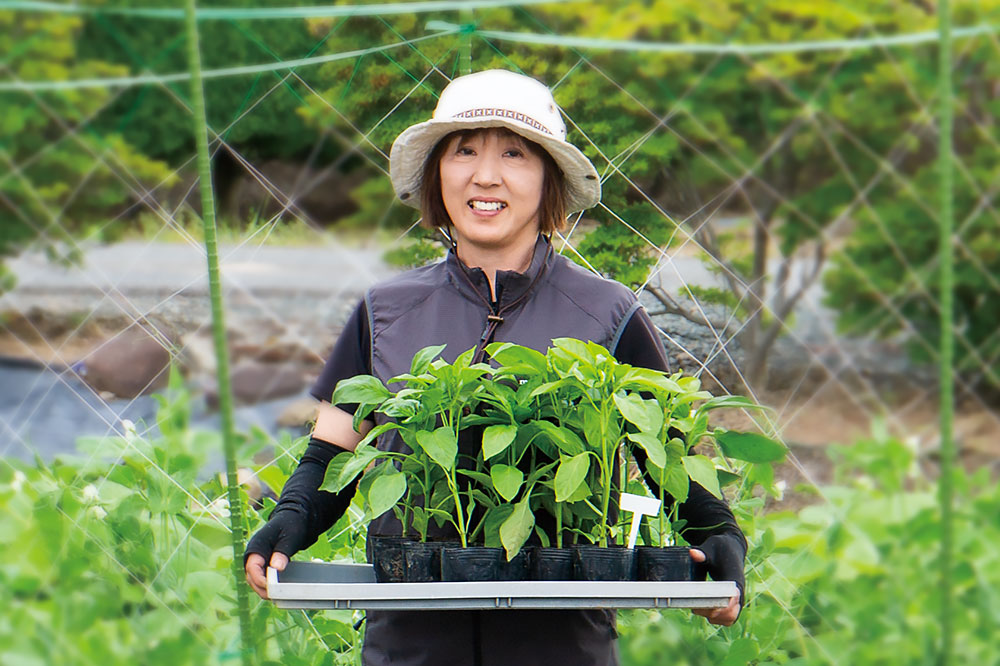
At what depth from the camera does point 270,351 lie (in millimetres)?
4324

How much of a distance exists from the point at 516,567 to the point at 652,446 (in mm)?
207

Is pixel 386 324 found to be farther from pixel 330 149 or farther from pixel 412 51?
pixel 330 149

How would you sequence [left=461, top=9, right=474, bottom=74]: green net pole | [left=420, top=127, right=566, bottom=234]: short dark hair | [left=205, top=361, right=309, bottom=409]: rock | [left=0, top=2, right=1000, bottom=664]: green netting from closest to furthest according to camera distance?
[left=420, top=127, right=566, bottom=234]: short dark hair → [left=0, top=2, right=1000, bottom=664]: green netting → [left=461, top=9, right=474, bottom=74]: green net pole → [left=205, top=361, right=309, bottom=409]: rock

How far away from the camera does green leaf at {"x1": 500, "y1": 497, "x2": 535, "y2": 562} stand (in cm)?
109

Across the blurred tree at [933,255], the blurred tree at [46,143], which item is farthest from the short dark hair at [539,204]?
the blurred tree at [933,255]

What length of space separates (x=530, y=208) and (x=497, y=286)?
108 mm

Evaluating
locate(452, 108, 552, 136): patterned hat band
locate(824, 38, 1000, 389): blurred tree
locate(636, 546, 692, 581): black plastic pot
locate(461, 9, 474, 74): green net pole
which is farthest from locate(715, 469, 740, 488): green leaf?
locate(824, 38, 1000, 389): blurred tree

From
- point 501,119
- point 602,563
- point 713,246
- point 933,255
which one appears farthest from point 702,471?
point 933,255

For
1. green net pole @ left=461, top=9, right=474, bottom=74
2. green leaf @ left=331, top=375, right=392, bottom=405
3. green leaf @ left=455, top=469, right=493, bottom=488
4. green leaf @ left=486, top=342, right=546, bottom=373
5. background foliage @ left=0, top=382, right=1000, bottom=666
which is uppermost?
green net pole @ left=461, top=9, right=474, bottom=74

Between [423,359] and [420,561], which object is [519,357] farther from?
[420,561]

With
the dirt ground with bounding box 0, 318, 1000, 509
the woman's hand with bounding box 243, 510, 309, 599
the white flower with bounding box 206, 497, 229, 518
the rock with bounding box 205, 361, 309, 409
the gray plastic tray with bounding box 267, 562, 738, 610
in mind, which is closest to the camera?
the gray plastic tray with bounding box 267, 562, 738, 610

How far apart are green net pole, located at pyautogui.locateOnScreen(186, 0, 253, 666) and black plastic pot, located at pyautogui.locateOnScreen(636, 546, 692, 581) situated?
0.50 m

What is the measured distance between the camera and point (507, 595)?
1.04m

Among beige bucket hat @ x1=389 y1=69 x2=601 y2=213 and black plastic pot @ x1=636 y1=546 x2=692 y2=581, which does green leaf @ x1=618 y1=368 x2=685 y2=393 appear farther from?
beige bucket hat @ x1=389 y1=69 x2=601 y2=213
